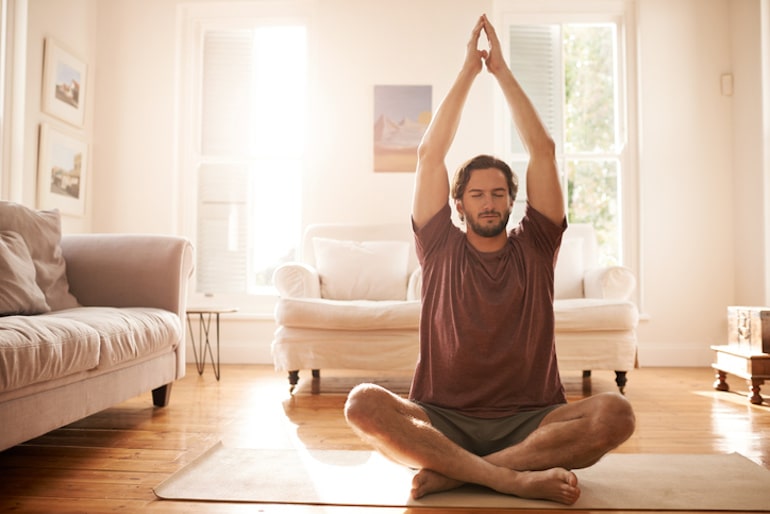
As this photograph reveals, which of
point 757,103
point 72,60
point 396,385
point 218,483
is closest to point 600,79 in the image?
point 757,103

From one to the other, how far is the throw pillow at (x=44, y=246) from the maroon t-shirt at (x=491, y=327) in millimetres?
1761

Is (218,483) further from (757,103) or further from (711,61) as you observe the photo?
(711,61)

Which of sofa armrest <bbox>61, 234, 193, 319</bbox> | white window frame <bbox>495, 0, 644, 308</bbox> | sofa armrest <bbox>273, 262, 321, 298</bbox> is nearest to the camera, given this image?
sofa armrest <bbox>61, 234, 193, 319</bbox>

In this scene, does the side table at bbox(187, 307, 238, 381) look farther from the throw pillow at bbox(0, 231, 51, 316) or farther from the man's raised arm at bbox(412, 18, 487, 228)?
the man's raised arm at bbox(412, 18, 487, 228)

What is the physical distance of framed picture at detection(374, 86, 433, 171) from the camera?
4.71 metres

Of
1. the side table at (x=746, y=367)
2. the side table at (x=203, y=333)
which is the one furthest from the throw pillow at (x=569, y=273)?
the side table at (x=203, y=333)

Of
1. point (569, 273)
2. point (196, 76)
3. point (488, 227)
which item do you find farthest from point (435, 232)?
point (196, 76)

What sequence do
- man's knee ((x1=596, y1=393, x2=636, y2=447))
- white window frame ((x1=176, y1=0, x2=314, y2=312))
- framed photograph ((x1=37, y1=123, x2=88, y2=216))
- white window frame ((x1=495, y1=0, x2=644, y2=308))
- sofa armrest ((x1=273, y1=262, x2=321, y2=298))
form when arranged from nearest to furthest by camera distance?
1. man's knee ((x1=596, y1=393, x2=636, y2=447))
2. sofa armrest ((x1=273, y1=262, x2=321, y2=298))
3. framed photograph ((x1=37, y1=123, x2=88, y2=216))
4. white window frame ((x1=495, y1=0, x2=644, y2=308))
5. white window frame ((x1=176, y1=0, x2=314, y2=312))

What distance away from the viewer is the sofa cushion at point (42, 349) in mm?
1659

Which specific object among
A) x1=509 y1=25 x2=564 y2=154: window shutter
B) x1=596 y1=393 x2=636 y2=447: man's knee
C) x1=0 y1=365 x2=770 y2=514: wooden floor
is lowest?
x1=0 y1=365 x2=770 y2=514: wooden floor

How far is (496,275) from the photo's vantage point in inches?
68.6

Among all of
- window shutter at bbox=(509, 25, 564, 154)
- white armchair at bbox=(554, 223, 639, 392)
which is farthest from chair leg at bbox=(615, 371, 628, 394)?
window shutter at bbox=(509, 25, 564, 154)

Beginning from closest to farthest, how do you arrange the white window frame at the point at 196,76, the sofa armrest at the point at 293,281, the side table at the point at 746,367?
the side table at the point at 746,367 → the sofa armrest at the point at 293,281 → the white window frame at the point at 196,76

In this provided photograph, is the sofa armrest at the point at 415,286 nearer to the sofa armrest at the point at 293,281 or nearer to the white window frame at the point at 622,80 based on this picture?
the sofa armrest at the point at 293,281
